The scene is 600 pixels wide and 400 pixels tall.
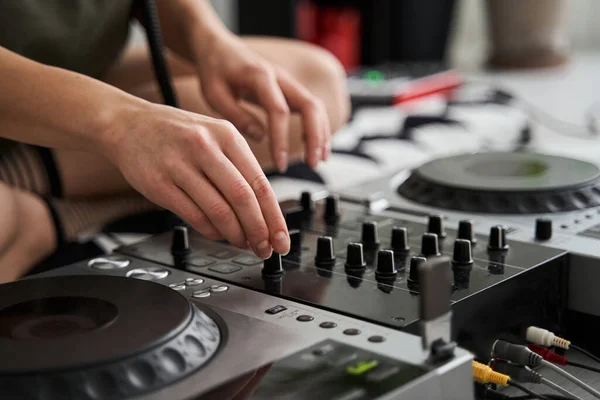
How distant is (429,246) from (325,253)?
10 cm

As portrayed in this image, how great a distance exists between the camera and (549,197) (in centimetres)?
101

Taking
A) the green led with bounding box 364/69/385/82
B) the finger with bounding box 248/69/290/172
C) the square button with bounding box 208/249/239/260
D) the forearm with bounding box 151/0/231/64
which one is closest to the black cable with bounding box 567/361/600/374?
the square button with bounding box 208/249/239/260

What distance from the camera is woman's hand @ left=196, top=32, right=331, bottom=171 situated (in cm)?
113

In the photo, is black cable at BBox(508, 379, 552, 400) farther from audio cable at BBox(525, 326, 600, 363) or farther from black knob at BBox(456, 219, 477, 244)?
black knob at BBox(456, 219, 477, 244)

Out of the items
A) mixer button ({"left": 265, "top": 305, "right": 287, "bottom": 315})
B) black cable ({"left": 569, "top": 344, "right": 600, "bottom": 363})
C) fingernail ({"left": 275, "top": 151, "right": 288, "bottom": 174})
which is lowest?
black cable ({"left": 569, "top": 344, "right": 600, "bottom": 363})

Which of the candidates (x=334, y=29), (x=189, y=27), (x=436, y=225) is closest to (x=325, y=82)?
(x=189, y=27)

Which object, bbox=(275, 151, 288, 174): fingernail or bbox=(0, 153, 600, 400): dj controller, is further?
bbox=(275, 151, 288, 174): fingernail

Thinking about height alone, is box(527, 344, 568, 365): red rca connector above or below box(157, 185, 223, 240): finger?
below

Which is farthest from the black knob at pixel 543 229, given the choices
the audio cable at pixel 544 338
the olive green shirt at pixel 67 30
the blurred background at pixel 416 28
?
the blurred background at pixel 416 28

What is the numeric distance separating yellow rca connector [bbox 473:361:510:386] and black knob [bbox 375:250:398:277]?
117mm

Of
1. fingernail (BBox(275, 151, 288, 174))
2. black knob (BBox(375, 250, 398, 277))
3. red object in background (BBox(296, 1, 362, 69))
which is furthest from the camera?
red object in background (BBox(296, 1, 362, 69))

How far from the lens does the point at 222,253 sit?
874mm

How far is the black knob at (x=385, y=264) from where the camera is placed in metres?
0.78

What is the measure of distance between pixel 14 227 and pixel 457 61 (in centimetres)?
289
